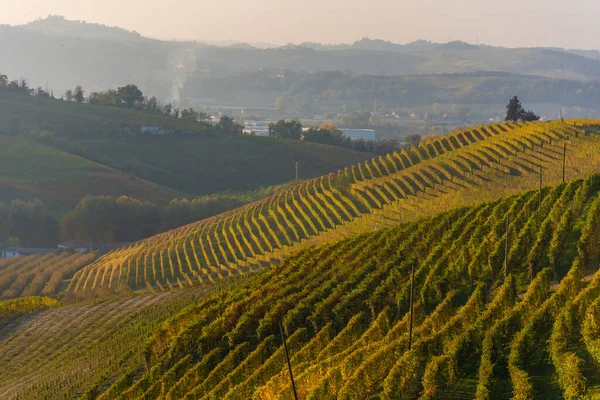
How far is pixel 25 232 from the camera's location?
83.8 m

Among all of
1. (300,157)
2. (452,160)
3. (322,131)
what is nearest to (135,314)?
(452,160)

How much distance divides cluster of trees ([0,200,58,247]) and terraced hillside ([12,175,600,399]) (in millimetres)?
45630

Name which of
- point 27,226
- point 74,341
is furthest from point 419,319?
point 27,226

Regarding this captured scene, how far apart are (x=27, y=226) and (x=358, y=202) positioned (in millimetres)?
41841

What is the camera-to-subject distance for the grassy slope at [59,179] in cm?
9625

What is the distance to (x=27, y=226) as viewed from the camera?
84062mm

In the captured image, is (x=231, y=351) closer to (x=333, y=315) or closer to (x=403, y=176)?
(x=333, y=315)

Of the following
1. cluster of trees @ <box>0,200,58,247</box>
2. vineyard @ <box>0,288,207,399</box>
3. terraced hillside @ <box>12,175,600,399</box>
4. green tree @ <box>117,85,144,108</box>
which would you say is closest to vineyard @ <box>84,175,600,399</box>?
terraced hillside @ <box>12,175,600,399</box>

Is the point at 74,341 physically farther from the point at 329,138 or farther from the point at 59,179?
the point at 329,138

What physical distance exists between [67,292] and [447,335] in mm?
35140

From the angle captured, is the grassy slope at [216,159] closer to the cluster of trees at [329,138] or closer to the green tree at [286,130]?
the cluster of trees at [329,138]

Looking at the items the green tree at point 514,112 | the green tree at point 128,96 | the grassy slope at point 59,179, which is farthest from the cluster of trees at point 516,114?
the green tree at point 128,96

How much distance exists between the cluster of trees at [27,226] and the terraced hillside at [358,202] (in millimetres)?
23956

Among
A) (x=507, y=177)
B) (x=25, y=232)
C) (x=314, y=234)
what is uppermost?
(x=507, y=177)
